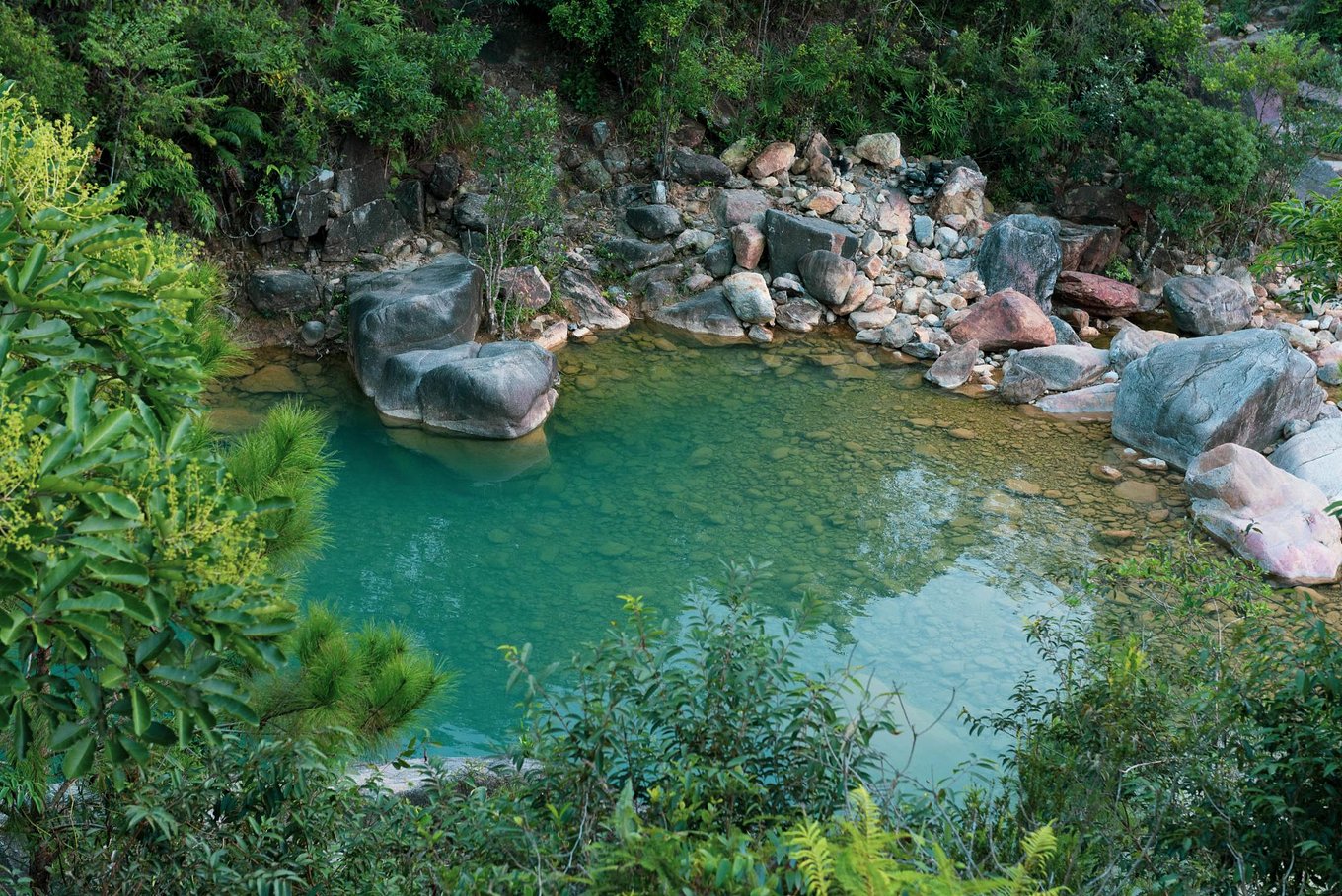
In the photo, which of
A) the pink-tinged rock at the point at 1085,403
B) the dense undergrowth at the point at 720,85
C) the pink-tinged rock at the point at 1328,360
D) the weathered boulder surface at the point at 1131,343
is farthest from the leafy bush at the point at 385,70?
the pink-tinged rock at the point at 1328,360

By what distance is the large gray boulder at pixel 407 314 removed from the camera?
948 cm

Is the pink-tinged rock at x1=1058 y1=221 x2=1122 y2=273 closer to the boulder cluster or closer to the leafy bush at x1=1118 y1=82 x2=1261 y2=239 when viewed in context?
the boulder cluster

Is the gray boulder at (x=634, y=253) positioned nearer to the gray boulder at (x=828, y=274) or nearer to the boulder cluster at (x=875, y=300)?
the boulder cluster at (x=875, y=300)

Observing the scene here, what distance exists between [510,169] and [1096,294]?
6794mm

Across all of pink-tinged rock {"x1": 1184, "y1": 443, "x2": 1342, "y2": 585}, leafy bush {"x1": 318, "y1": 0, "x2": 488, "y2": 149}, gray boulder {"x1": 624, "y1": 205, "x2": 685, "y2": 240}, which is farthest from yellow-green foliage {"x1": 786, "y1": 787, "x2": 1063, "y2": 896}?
gray boulder {"x1": 624, "y1": 205, "x2": 685, "y2": 240}

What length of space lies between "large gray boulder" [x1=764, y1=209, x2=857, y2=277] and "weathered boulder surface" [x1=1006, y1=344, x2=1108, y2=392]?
7.91ft

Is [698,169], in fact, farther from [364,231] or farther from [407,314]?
[407,314]

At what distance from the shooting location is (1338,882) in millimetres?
2637

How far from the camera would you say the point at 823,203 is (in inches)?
497

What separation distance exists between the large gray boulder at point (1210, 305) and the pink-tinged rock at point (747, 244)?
4.82 m

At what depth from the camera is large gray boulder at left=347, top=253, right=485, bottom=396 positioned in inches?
373

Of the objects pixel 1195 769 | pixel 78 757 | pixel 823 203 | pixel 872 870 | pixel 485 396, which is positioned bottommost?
pixel 485 396

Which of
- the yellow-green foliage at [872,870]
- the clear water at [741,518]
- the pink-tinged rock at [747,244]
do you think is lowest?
the clear water at [741,518]

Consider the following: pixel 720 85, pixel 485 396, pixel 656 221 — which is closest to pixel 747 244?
pixel 656 221
